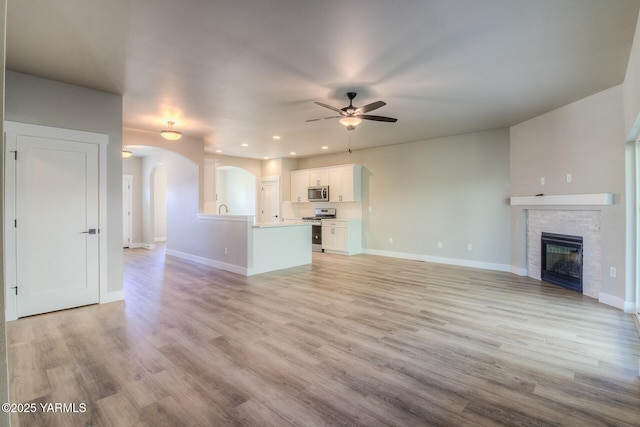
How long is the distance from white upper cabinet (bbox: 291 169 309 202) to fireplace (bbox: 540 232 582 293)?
19.7 feet

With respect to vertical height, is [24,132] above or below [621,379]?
above

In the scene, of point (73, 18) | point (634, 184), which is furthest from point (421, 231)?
point (73, 18)

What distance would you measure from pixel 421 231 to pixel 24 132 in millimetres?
7003

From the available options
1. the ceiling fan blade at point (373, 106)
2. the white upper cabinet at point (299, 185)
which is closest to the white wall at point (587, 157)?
the ceiling fan blade at point (373, 106)

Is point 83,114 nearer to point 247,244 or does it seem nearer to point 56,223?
point 56,223

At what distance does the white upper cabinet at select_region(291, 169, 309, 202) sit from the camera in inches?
369

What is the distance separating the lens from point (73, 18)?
249cm

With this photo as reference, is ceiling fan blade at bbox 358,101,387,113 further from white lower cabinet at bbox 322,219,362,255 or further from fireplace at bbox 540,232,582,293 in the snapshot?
white lower cabinet at bbox 322,219,362,255

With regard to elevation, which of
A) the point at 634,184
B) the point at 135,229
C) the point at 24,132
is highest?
the point at 24,132

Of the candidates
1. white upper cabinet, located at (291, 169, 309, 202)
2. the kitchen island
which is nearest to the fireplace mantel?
the kitchen island

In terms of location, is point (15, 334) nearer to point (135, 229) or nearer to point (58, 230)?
point (58, 230)

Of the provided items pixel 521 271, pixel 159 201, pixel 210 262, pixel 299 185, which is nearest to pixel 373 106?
pixel 521 271

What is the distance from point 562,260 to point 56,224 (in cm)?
723

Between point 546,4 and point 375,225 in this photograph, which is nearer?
point 546,4
